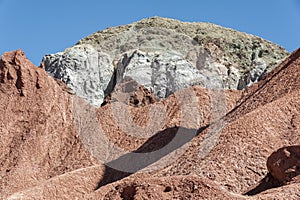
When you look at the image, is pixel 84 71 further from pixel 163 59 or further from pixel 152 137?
pixel 152 137

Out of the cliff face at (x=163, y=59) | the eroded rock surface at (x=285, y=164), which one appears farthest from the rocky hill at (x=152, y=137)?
the cliff face at (x=163, y=59)

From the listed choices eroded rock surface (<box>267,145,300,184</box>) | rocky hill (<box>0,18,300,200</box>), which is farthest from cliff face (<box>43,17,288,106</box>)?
eroded rock surface (<box>267,145,300,184</box>)

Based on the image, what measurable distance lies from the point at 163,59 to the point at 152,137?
33843 mm

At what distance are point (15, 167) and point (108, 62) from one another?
40599 mm

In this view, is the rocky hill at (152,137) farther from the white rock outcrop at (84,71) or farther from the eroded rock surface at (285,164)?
the white rock outcrop at (84,71)

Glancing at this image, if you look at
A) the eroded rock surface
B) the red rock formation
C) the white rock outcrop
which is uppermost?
the white rock outcrop

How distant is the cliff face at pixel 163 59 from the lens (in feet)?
206

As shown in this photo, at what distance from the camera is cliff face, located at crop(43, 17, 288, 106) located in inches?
2467

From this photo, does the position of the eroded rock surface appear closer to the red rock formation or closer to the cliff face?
the red rock formation

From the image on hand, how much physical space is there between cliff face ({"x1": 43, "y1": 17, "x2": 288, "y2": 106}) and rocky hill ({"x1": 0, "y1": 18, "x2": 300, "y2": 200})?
330mm

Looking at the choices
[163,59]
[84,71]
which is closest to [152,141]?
[163,59]

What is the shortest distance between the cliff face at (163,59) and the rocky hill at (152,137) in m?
0.33

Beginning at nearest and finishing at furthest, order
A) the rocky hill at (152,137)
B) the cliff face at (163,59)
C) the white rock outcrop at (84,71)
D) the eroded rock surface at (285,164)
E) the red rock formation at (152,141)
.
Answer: the eroded rock surface at (285,164), the red rock formation at (152,141), the rocky hill at (152,137), the cliff face at (163,59), the white rock outcrop at (84,71)

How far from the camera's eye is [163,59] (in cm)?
6425
